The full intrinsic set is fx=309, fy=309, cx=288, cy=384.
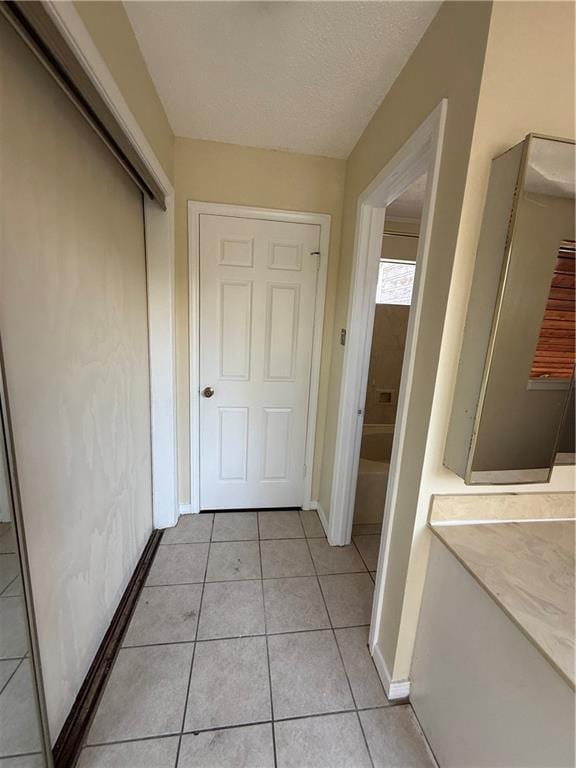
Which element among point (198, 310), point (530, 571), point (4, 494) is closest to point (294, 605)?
point (530, 571)

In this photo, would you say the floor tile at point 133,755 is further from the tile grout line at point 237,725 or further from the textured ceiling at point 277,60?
the textured ceiling at point 277,60

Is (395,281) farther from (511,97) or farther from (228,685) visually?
(228,685)

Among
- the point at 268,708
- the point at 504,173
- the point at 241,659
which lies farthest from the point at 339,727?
the point at 504,173

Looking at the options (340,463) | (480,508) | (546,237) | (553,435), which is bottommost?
(340,463)

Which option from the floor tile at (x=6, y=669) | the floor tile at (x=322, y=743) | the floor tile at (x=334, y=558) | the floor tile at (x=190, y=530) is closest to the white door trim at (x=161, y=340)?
the floor tile at (x=190, y=530)

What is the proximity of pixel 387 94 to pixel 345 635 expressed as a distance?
246 cm

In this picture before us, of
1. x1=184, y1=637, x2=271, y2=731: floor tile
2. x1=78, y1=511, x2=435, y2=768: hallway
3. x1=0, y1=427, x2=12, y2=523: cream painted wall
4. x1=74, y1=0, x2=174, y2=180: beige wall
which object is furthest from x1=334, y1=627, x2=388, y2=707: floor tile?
x1=74, y1=0, x2=174, y2=180: beige wall

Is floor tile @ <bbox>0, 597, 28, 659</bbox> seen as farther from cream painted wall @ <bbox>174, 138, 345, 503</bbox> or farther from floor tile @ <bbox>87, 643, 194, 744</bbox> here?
cream painted wall @ <bbox>174, 138, 345, 503</bbox>

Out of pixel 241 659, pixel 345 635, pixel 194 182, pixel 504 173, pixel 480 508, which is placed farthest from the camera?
pixel 194 182

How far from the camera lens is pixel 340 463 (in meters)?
1.90

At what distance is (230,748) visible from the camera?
103 centimetres

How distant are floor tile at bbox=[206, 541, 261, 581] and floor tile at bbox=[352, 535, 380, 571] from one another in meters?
0.66

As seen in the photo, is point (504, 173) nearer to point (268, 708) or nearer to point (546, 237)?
point (546, 237)

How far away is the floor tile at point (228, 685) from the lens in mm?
1109
